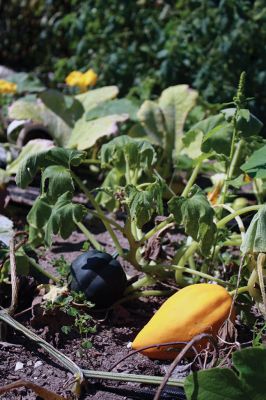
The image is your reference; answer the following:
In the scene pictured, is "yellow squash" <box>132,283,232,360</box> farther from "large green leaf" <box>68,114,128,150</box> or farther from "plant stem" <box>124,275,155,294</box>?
"large green leaf" <box>68,114,128,150</box>

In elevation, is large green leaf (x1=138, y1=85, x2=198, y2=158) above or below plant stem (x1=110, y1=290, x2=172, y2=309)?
above

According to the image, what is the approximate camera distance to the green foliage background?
14.6 feet

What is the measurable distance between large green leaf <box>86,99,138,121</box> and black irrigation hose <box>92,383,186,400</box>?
6.11ft

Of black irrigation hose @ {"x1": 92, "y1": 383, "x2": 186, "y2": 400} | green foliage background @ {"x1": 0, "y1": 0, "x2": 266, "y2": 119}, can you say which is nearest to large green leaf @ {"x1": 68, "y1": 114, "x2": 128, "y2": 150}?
green foliage background @ {"x1": 0, "y1": 0, "x2": 266, "y2": 119}

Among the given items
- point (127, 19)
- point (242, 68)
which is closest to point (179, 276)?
point (242, 68)

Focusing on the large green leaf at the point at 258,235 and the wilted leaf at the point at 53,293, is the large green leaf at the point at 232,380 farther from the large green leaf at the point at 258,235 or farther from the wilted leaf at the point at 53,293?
the wilted leaf at the point at 53,293

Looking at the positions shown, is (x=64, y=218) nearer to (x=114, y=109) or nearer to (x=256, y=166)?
(x=256, y=166)

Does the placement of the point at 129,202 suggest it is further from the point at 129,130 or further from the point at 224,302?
the point at 129,130

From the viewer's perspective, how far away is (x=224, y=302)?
2.17 metres

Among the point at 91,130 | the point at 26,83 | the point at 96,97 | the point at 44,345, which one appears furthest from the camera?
the point at 26,83

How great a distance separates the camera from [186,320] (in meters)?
2.10

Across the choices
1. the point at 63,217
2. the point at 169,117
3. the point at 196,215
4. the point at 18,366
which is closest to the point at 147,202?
the point at 196,215

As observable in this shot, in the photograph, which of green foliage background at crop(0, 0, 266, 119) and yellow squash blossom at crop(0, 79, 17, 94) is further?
yellow squash blossom at crop(0, 79, 17, 94)

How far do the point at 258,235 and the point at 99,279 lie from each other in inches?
22.2
